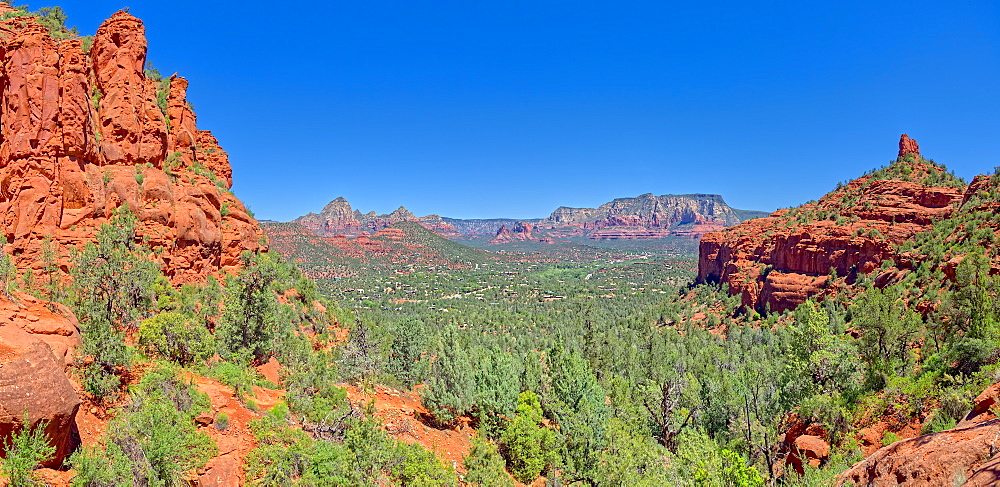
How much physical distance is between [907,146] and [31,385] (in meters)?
111

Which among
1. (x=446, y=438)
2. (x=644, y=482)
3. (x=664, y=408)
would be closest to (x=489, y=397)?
(x=446, y=438)

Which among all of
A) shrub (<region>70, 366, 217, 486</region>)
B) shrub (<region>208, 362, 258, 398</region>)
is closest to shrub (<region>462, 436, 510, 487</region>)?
shrub (<region>70, 366, 217, 486</region>)

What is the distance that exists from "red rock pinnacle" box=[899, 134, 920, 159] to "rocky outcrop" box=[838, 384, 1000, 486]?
94.3 m

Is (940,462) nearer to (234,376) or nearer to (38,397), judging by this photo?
(38,397)

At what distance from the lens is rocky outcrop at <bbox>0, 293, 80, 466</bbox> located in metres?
9.11

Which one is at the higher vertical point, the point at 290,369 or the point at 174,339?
the point at 174,339

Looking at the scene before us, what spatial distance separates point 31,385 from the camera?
953cm

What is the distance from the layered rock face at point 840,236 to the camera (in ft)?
191

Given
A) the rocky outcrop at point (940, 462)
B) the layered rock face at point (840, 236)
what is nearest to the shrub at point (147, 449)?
the rocky outcrop at point (940, 462)

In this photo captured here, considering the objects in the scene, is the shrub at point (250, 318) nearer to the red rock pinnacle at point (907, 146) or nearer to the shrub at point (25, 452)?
the shrub at point (25, 452)

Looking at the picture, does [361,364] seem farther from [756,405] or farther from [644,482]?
[756,405]

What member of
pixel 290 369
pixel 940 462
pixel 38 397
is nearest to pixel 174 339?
pixel 290 369

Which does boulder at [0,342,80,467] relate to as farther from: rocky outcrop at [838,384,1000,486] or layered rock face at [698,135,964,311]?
layered rock face at [698,135,964,311]

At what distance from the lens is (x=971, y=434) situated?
8711 mm
